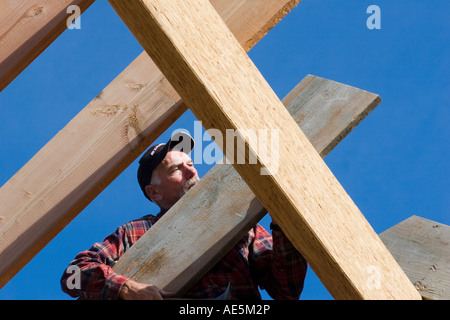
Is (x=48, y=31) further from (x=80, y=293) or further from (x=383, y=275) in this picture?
(x=383, y=275)

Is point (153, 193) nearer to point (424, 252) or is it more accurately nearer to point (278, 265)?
point (278, 265)

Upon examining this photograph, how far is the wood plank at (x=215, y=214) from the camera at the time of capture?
3001 millimetres

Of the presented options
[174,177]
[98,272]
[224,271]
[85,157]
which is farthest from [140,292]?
[174,177]

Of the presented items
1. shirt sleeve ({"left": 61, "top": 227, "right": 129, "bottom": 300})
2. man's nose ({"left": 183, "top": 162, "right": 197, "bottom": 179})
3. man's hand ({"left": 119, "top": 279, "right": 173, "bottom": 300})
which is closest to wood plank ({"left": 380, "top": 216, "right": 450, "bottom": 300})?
man's hand ({"left": 119, "top": 279, "right": 173, "bottom": 300})

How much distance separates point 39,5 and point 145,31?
99 cm

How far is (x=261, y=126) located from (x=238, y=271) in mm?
1362

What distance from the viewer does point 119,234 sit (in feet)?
11.6

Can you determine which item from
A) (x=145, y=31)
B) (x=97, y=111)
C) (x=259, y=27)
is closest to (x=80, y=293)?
(x=97, y=111)

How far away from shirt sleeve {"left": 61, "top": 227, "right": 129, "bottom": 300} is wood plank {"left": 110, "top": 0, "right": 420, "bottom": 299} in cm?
121

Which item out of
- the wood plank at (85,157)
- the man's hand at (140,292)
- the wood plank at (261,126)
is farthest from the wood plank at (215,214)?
the wood plank at (261,126)

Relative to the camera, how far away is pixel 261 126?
2053 mm

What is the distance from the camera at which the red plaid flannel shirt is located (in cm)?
319

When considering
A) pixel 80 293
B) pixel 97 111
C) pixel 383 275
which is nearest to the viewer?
pixel 383 275

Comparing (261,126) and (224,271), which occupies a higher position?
(261,126)
